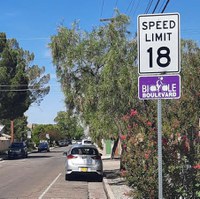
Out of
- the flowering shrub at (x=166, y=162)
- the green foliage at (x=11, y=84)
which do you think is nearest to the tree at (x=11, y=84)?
the green foliage at (x=11, y=84)

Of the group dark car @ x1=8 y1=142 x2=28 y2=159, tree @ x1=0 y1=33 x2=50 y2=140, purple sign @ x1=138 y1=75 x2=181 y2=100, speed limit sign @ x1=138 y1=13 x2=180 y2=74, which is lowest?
dark car @ x1=8 y1=142 x2=28 y2=159

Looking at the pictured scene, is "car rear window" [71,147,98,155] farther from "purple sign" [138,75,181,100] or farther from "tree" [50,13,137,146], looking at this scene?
"purple sign" [138,75,181,100]

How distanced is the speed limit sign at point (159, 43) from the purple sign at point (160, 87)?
0.31 ft

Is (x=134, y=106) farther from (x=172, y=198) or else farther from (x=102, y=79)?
(x=172, y=198)

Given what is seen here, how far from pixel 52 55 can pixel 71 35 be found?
47.1 inches

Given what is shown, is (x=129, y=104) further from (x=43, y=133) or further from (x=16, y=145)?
(x=43, y=133)

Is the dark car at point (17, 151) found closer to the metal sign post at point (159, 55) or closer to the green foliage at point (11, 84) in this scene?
the green foliage at point (11, 84)

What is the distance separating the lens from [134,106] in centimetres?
1555

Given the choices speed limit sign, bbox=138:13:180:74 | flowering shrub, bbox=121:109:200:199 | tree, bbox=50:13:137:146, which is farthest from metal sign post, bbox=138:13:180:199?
tree, bbox=50:13:137:146

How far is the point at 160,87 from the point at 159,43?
62 cm

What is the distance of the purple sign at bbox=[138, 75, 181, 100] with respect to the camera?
6.41 m

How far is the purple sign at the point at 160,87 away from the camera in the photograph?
21.0 ft

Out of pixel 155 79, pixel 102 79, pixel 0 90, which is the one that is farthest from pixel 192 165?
pixel 0 90

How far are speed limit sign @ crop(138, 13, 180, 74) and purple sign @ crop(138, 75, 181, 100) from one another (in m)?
0.10
